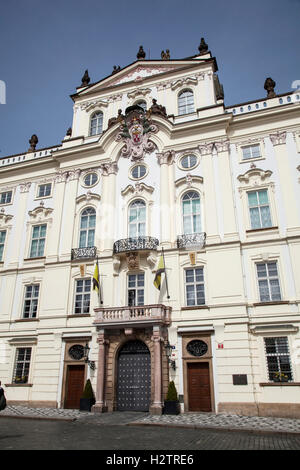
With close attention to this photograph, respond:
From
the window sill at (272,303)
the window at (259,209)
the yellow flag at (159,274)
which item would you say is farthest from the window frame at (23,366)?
the window at (259,209)

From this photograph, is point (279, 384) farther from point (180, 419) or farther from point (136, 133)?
point (136, 133)

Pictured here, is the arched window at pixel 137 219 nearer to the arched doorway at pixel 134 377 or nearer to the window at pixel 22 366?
the arched doorway at pixel 134 377

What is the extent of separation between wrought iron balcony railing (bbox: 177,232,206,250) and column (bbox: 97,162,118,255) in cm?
466

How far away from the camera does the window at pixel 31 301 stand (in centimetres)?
2418

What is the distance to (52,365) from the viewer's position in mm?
21734

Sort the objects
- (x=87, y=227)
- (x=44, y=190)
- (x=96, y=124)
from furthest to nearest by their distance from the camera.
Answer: (x=96, y=124)
(x=44, y=190)
(x=87, y=227)

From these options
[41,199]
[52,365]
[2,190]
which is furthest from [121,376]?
[2,190]

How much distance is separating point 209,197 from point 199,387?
1108cm

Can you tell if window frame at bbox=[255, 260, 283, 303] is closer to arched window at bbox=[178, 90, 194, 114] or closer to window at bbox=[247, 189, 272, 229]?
window at bbox=[247, 189, 272, 229]

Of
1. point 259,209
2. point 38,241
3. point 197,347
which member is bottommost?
point 197,347

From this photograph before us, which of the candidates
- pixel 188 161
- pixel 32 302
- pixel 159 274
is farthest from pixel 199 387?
pixel 188 161

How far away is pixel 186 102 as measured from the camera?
87.0 feet

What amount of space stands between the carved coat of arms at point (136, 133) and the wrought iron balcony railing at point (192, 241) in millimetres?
7137
